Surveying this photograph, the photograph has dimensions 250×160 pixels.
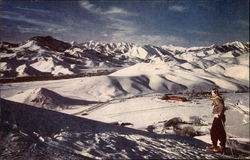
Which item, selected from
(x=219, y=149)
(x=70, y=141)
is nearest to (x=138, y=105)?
(x=219, y=149)

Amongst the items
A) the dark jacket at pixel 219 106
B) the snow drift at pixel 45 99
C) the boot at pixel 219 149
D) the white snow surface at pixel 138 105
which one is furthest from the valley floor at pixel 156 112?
the dark jacket at pixel 219 106

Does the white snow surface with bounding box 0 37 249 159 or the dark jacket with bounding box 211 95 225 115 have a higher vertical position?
the dark jacket with bounding box 211 95 225 115

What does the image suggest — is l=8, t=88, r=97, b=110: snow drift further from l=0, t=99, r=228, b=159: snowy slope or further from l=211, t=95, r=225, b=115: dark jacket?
l=211, t=95, r=225, b=115: dark jacket

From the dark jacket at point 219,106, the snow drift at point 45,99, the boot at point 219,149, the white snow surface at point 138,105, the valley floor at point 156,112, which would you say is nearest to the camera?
the white snow surface at point 138,105

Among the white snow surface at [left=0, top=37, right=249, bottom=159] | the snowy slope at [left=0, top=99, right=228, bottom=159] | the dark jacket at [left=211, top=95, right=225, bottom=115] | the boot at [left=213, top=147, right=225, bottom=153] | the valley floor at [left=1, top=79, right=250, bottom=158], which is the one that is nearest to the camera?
the snowy slope at [left=0, top=99, right=228, bottom=159]

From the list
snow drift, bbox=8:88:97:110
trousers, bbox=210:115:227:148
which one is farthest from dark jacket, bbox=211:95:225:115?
snow drift, bbox=8:88:97:110

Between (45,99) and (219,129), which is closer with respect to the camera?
(219,129)

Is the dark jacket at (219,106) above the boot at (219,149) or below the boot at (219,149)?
above

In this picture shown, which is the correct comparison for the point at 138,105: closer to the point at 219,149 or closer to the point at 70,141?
the point at 219,149

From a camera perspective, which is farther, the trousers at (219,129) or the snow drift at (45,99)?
→ the snow drift at (45,99)

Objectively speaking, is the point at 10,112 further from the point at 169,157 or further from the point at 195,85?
the point at 195,85

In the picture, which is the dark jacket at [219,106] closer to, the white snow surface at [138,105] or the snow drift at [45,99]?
the white snow surface at [138,105]

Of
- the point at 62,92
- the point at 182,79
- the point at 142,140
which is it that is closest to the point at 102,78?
the point at 62,92
